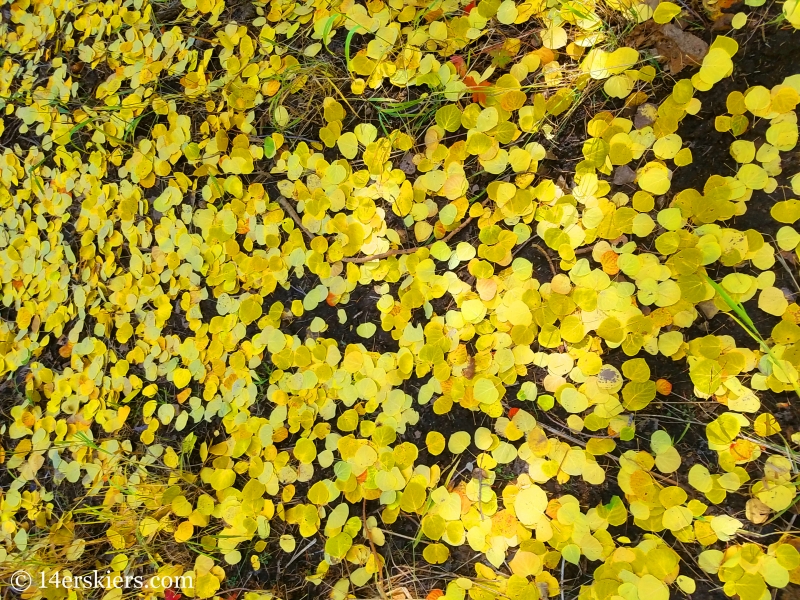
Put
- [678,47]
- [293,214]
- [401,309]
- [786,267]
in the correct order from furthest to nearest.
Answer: [293,214]
[401,309]
[678,47]
[786,267]

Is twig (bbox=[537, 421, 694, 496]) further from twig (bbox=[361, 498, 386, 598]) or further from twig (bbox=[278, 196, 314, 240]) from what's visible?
twig (bbox=[278, 196, 314, 240])

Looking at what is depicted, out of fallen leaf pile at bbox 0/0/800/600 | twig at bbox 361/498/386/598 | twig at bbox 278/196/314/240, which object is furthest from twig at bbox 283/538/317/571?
twig at bbox 278/196/314/240

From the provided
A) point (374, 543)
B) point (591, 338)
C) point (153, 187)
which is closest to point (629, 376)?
point (591, 338)

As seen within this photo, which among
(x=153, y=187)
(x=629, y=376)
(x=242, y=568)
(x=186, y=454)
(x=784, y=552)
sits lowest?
(x=242, y=568)

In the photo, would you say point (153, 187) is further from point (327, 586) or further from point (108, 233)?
point (327, 586)

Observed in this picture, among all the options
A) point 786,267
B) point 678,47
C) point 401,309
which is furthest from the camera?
point 401,309

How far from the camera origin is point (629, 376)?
94 cm

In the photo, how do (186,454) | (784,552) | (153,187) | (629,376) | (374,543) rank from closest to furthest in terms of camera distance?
1. (784,552)
2. (629,376)
3. (374,543)
4. (186,454)
5. (153,187)

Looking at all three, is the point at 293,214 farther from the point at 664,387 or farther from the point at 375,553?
the point at 664,387

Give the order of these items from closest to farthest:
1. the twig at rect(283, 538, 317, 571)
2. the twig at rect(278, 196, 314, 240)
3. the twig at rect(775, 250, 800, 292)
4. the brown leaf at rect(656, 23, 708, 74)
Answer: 1. the twig at rect(775, 250, 800, 292)
2. the brown leaf at rect(656, 23, 708, 74)
3. the twig at rect(283, 538, 317, 571)
4. the twig at rect(278, 196, 314, 240)

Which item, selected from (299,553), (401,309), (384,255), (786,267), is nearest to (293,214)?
(384,255)

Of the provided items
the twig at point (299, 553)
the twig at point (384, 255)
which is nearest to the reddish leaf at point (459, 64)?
the twig at point (384, 255)

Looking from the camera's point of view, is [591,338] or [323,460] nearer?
[591,338]

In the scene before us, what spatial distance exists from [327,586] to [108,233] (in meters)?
1.06
